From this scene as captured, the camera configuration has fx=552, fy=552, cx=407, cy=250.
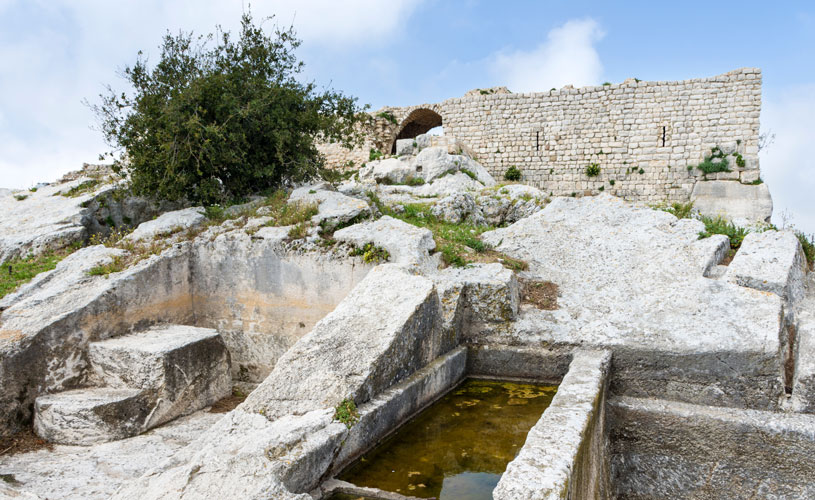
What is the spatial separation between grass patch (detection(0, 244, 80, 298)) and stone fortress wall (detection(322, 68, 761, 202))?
10350 millimetres

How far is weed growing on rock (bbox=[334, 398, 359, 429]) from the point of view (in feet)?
10.9

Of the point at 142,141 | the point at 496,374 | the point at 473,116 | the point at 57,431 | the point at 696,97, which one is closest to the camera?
the point at 57,431

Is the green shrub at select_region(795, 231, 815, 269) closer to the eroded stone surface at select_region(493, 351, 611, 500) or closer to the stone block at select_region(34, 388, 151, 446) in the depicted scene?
the eroded stone surface at select_region(493, 351, 611, 500)

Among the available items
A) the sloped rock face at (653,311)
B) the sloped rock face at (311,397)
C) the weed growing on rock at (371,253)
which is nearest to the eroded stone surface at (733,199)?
the sloped rock face at (653,311)

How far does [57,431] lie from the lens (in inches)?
179

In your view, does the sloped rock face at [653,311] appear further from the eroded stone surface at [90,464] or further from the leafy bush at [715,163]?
the leafy bush at [715,163]

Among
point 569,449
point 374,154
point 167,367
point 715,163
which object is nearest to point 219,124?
point 167,367

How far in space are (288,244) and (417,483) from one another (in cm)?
356

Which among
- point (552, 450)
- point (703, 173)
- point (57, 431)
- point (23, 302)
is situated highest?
point (703, 173)

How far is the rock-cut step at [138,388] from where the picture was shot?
14.9ft

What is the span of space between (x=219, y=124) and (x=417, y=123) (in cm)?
1472

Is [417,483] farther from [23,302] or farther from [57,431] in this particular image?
[23,302]

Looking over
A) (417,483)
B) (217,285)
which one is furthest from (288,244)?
(417,483)

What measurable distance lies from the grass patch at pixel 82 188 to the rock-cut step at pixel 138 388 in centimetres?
429
